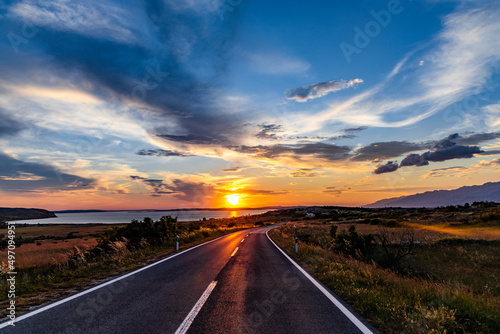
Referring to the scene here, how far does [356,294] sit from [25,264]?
21933mm

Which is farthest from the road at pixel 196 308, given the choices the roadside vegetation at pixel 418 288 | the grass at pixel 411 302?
the roadside vegetation at pixel 418 288

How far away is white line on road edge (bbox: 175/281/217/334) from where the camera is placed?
4.33 metres

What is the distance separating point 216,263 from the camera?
11.3 metres

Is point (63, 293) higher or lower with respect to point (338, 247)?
higher

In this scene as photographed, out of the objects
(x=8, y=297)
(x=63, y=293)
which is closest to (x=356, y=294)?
(x=63, y=293)

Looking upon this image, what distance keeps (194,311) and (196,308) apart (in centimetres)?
20

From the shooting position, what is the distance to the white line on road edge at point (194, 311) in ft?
14.2

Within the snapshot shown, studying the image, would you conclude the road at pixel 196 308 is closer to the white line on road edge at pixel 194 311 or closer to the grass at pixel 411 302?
the white line on road edge at pixel 194 311

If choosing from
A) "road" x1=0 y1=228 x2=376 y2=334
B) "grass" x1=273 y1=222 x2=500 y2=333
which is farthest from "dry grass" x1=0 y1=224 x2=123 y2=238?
"grass" x1=273 y1=222 x2=500 y2=333

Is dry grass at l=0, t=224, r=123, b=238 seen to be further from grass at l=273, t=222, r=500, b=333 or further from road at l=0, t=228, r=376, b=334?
grass at l=273, t=222, r=500, b=333

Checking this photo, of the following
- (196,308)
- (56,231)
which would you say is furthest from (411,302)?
(56,231)

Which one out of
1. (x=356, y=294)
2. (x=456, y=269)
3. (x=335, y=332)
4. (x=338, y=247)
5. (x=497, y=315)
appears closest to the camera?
(x=335, y=332)

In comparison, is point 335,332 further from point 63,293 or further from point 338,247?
point 338,247

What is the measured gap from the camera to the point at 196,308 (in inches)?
213
